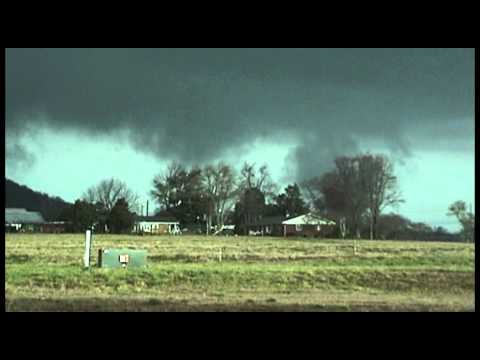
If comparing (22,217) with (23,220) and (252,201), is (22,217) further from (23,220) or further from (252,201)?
(252,201)

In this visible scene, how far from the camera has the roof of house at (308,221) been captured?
19.6ft

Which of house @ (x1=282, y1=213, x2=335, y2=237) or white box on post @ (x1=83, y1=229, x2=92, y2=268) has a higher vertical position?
house @ (x1=282, y1=213, x2=335, y2=237)

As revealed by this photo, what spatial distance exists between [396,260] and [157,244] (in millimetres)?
2333

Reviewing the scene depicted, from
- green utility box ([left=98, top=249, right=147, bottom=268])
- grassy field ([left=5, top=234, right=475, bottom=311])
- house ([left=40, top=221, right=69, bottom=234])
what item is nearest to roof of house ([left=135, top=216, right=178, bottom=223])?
grassy field ([left=5, top=234, right=475, bottom=311])

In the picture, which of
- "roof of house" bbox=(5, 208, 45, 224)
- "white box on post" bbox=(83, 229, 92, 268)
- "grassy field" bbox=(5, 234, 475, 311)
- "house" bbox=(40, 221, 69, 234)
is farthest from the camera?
"white box on post" bbox=(83, 229, 92, 268)

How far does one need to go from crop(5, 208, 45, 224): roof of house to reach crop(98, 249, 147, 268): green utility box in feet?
2.09

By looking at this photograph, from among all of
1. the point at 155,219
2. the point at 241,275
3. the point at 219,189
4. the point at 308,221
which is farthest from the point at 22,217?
the point at 308,221

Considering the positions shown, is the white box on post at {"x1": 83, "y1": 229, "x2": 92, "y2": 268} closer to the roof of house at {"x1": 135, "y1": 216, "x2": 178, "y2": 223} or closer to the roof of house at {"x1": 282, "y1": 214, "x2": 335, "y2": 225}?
the roof of house at {"x1": 135, "y1": 216, "x2": 178, "y2": 223}

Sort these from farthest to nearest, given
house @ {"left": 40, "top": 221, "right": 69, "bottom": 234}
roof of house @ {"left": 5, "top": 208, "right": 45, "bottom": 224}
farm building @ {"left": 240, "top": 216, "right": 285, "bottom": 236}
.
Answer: farm building @ {"left": 240, "top": 216, "right": 285, "bottom": 236}, house @ {"left": 40, "top": 221, "right": 69, "bottom": 234}, roof of house @ {"left": 5, "top": 208, "right": 45, "bottom": 224}

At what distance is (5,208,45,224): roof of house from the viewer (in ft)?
15.8

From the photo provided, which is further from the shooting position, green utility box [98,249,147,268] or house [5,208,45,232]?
green utility box [98,249,147,268]
